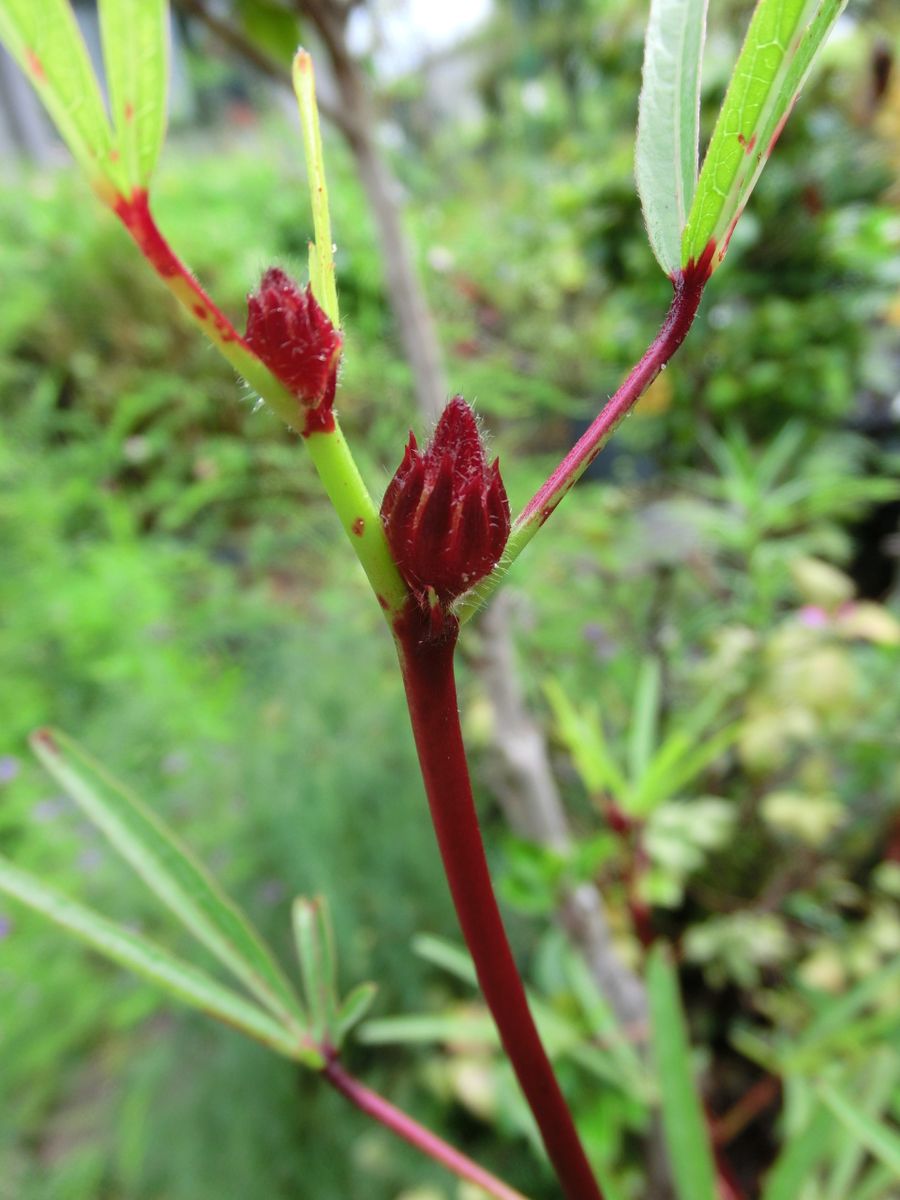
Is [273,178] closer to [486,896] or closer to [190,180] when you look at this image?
[190,180]

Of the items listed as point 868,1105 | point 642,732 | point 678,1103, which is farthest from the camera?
point 642,732

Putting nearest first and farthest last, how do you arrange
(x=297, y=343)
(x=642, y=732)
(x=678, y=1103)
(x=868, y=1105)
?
(x=297, y=343) < (x=678, y=1103) < (x=868, y=1105) < (x=642, y=732)

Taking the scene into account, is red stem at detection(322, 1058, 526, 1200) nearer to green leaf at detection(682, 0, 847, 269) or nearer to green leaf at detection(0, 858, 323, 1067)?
green leaf at detection(0, 858, 323, 1067)

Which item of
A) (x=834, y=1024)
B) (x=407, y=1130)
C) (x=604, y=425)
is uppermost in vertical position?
(x=604, y=425)

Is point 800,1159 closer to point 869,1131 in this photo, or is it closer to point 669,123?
point 869,1131

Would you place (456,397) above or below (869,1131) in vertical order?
above

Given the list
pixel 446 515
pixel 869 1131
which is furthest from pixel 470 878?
pixel 869 1131

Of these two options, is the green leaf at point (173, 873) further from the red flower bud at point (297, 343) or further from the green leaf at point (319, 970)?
the red flower bud at point (297, 343)
